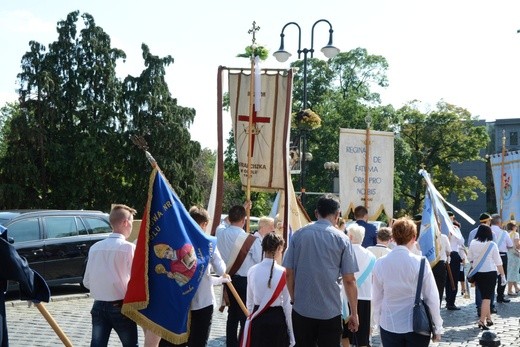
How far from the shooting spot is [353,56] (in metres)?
55.5

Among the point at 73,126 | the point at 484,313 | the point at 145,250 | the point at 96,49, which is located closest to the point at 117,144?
the point at 73,126

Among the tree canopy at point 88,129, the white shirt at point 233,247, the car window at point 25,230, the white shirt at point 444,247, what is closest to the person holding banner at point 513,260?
the white shirt at point 444,247

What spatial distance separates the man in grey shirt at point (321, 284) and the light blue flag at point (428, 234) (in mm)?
6165

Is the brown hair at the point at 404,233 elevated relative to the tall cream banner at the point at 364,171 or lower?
lower

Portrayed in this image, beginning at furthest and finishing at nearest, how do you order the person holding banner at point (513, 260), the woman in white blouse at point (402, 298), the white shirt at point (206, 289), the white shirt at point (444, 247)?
the person holding banner at point (513, 260)
the white shirt at point (444, 247)
the white shirt at point (206, 289)
the woman in white blouse at point (402, 298)

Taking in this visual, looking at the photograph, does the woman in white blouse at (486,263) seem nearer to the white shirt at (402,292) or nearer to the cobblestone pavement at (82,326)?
the cobblestone pavement at (82,326)

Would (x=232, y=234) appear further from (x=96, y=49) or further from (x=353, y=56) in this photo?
(x=353, y=56)

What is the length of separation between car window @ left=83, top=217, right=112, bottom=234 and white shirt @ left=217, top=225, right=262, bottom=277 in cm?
692

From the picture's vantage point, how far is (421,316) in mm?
6184

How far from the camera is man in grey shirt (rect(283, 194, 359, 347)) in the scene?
649cm

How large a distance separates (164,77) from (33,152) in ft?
26.9

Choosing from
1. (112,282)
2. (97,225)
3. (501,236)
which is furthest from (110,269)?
(501,236)

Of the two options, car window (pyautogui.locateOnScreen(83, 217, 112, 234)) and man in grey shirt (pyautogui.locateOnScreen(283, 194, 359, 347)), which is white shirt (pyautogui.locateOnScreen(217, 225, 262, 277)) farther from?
car window (pyautogui.locateOnScreen(83, 217, 112, 234))

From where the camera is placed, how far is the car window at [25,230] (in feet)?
45.3
